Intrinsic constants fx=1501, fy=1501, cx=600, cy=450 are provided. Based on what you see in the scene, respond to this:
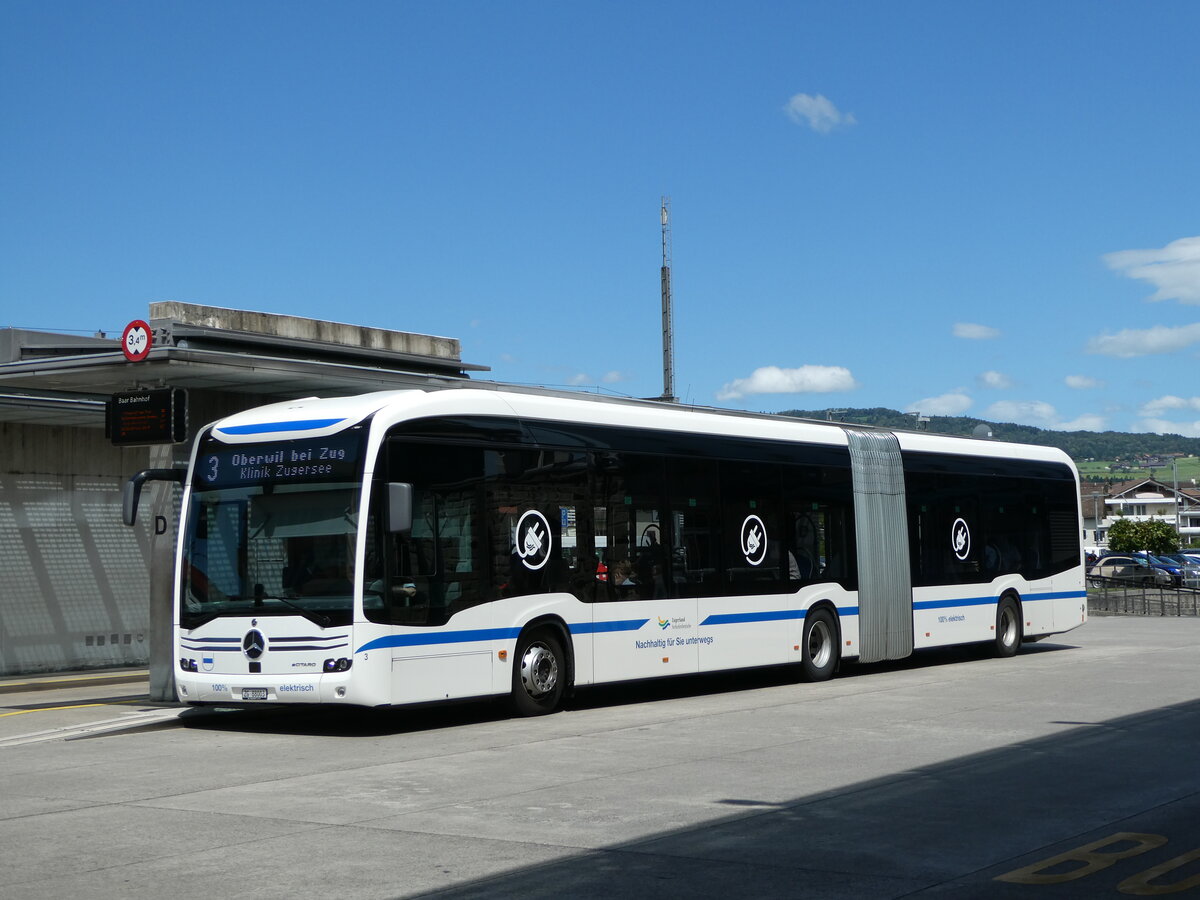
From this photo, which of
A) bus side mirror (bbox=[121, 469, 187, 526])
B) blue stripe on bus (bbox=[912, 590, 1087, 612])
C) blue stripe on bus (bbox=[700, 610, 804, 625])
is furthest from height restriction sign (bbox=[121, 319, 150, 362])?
blue stripe on bus (bbox=[912, 590, 1087, 612])

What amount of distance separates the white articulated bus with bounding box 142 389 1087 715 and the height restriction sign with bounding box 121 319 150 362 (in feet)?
6.03

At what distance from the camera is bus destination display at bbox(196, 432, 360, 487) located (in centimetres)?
1392

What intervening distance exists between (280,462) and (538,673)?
136 inches

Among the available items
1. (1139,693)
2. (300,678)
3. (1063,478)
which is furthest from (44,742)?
(1063,478)

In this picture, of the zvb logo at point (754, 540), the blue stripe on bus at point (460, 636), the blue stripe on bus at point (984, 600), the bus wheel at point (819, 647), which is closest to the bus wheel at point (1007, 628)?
the blue stripe on bus at point (984, 600)

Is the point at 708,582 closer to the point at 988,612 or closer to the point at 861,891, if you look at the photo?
the point at 988,612

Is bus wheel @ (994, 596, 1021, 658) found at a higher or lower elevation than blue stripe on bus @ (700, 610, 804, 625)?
lower

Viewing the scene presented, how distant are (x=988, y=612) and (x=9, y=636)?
14.9m

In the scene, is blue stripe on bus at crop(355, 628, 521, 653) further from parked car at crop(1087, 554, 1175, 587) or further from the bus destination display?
parked car at crop(1087, 554, 1175, 587)

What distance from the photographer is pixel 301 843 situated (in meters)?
8.34

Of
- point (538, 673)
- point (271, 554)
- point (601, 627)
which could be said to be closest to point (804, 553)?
point (601, 627)

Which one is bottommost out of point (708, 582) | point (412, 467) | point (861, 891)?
point (861, 891)

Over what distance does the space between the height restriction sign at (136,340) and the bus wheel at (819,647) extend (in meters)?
8.94

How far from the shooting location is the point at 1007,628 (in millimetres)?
24109
